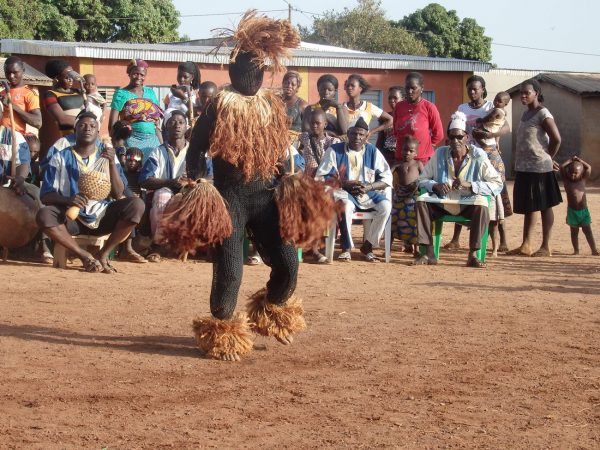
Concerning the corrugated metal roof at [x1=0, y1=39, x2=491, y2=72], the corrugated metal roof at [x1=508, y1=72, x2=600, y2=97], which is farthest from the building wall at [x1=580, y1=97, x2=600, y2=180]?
the corrugated metal roof at [x1=0, y1=39, x2=491, y2=72]

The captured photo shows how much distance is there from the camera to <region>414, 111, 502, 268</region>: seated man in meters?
11.1

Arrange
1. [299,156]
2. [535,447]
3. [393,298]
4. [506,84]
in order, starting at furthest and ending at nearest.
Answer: [506,84] < [299,156] < [393,298] < [535,447]

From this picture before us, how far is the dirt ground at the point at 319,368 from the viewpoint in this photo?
194 inches

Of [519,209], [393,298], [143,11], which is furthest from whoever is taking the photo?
[143,11]

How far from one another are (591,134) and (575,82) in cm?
195

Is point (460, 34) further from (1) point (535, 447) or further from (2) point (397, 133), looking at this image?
(1) point (535, 447)

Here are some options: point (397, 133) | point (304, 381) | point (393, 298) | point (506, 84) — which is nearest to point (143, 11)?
point (506, 84)

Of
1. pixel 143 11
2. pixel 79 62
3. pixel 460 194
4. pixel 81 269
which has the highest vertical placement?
pixel 143 11

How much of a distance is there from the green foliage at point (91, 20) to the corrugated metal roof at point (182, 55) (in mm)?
10890

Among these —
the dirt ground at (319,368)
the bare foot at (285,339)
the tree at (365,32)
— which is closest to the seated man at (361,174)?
the dirt ground at (319,368)

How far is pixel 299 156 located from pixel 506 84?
24599mm

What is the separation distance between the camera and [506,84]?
34.4 meters

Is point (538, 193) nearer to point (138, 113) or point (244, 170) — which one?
point (138, 113)

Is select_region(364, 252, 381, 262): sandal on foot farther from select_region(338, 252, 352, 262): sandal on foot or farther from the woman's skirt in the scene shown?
the woman's skirt
